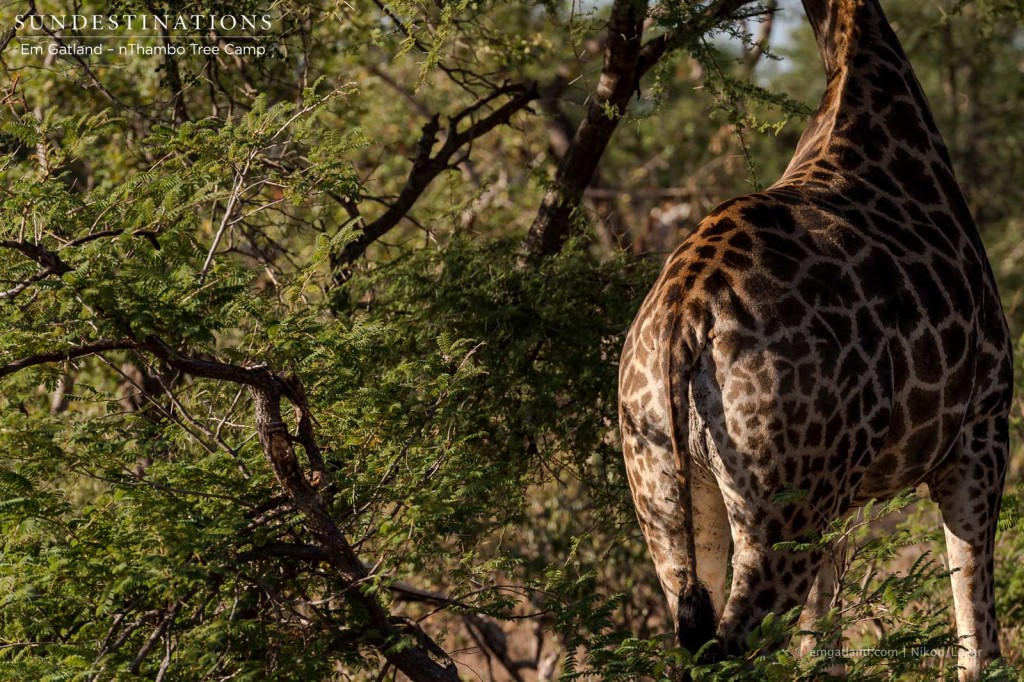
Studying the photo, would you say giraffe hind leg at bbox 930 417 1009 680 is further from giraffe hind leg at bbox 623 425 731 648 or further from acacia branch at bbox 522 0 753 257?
acacia branch at bbox 522 0 753 257

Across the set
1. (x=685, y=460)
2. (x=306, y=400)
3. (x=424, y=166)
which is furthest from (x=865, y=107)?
(x=306, y=400)

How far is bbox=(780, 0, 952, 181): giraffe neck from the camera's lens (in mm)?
5516

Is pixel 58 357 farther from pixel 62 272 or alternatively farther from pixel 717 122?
pixel 717 122

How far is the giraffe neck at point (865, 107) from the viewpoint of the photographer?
552 cm

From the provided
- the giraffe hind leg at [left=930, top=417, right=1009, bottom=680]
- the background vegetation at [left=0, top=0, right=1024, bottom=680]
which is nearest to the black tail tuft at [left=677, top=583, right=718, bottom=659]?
the background vegetation at [left=0, top=0, right=1024, bottom=680]

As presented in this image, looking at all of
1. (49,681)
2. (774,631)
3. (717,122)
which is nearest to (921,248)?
(774,631)

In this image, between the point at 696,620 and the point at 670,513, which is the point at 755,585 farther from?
the point at 670,513

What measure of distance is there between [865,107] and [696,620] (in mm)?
2784

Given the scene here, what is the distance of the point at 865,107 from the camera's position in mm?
5652

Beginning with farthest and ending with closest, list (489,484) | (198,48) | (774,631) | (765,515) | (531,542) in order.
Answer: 1. (531,542)
2. (198,48)
3. (489,484)
4. (765,515)
5. (774,631)

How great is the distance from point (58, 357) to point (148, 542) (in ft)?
2.36

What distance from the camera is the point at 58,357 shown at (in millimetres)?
3984

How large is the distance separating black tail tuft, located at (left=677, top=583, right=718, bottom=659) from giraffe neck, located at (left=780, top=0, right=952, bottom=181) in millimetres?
2086

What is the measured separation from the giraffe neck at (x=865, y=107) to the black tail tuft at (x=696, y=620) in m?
2.09
